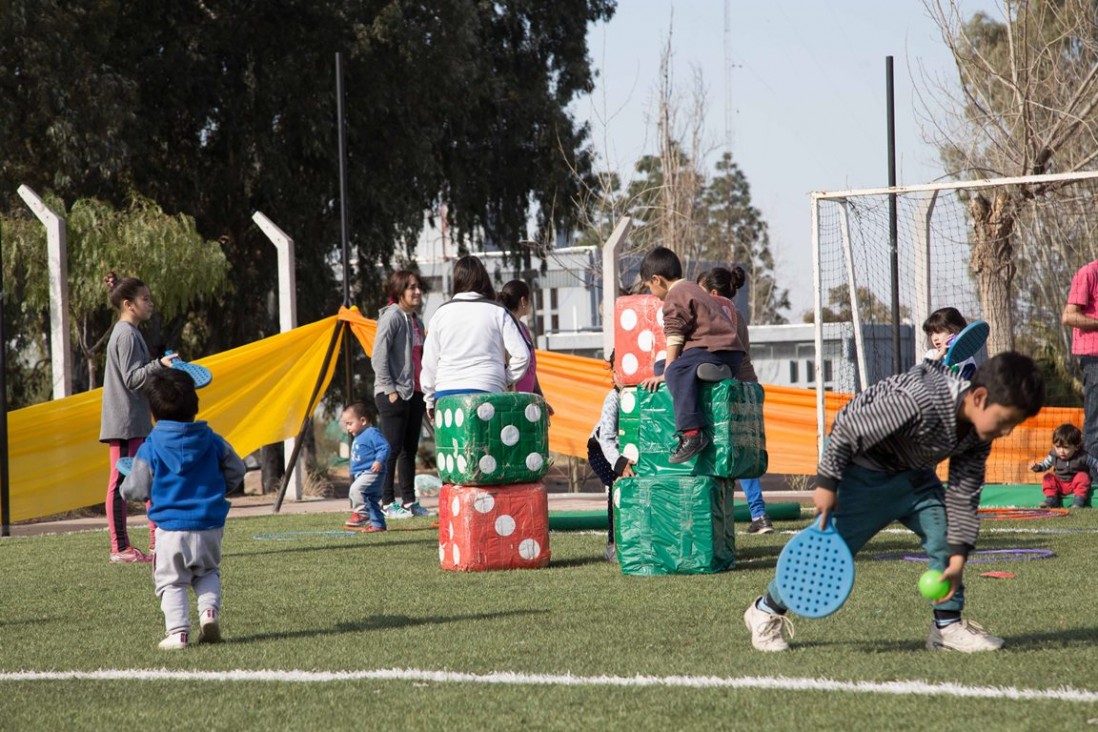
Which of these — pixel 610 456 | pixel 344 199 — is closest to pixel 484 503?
pixel 610 456

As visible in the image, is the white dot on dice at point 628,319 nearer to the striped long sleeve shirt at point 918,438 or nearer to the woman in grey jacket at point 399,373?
the woman in grey jacket at point 399,373

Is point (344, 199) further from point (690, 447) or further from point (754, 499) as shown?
point (690, 447)

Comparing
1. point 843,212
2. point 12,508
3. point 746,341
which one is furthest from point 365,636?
point 843,212

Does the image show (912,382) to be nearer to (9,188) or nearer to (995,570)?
(995,570)

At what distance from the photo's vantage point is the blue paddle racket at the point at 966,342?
5.37 metres

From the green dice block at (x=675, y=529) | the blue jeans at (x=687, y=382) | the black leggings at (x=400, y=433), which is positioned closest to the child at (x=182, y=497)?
the green dice block at (x=675, y=529)

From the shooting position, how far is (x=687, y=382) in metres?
7.66

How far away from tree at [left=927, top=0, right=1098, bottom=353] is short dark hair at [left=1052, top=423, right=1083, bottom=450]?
18.8 ft

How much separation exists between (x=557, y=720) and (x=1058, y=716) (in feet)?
4.59

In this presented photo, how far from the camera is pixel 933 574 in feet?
16.3

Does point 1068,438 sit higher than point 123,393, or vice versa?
point 123,393

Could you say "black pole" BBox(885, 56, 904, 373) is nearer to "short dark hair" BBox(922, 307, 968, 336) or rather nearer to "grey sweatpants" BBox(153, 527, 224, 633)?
"short dark hair" BBox(922, 307, 968, 336)

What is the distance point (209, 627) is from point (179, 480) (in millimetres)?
613

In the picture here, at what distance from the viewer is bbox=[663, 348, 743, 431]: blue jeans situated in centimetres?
761
